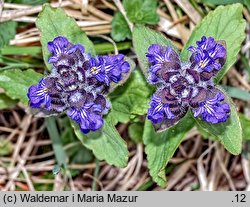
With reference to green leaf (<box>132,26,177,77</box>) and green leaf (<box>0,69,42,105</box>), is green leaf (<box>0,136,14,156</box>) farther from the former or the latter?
green leaf (<box>132,26,177,77</box>)

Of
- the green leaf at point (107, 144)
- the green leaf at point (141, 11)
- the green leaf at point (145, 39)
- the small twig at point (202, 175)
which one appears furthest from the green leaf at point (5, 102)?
the small twig at point (202, 175)

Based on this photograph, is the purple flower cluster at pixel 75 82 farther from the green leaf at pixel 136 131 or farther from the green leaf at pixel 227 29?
the green leaf at pixel 136 131

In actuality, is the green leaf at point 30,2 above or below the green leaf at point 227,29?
below

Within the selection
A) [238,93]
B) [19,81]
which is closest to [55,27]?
[19,81]

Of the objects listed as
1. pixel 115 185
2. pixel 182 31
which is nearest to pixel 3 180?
pixel 115 185

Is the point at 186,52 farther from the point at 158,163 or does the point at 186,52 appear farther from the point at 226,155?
the point at 226,155

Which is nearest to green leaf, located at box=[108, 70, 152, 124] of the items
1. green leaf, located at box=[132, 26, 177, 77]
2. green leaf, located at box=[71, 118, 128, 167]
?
green leaf, located at box=[71, 118, 128, 167]
